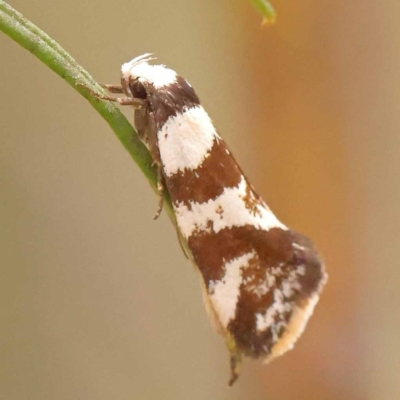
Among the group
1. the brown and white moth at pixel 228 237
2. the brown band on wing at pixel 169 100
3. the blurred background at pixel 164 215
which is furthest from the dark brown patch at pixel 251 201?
the blurred background at pixel 164 215

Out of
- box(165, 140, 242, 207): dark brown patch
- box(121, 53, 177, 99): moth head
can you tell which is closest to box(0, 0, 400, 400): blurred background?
box(121, 53, 177, 99): moth head

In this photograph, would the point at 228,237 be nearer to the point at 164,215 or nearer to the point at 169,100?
the point at 169,100

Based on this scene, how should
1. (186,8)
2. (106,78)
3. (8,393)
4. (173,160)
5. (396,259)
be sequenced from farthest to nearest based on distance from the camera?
(396,259) → (186,8) → (106,78) → (8,393) → (173,160)

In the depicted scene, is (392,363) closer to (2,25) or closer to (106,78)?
(106,78)

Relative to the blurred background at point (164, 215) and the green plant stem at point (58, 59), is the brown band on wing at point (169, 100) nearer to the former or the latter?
the green plant stem at point (58, 59)

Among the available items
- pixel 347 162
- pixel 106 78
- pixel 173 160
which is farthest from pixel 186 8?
pixel 173 160

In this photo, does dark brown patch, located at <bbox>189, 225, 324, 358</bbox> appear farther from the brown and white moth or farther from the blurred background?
the blurred background

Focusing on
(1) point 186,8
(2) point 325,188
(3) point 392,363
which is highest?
(1) point 186,8
